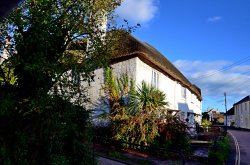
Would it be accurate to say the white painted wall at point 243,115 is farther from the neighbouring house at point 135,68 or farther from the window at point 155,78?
the window at point 155,78

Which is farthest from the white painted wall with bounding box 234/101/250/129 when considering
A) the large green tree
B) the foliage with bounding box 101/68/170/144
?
the large green tree

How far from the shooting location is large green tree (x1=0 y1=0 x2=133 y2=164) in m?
8.20

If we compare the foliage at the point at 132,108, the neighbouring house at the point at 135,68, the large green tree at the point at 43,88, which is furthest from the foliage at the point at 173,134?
the large green tree at the point at 43,88

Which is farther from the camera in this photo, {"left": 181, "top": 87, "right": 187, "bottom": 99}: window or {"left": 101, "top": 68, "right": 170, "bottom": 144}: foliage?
{"left": 181, "top": 87, "right": 187, "bottom": 99}: window

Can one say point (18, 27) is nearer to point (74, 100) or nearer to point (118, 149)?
point (74, 100)

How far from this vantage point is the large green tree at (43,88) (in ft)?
26.9

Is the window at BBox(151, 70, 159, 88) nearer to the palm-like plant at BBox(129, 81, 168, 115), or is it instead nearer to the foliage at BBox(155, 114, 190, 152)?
the palm-like plant at BBox(129, 81, 168, 115)

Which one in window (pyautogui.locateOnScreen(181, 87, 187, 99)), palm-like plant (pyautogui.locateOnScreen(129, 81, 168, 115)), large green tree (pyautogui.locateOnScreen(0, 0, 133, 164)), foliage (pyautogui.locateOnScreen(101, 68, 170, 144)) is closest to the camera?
large green tree (pyautogui.locateOnScreen(0, 0, 133, 164))

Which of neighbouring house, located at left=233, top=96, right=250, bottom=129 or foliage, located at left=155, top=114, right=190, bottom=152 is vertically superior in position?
A: neighbouring house, located at left=233, top=96, right=250, bottom=129

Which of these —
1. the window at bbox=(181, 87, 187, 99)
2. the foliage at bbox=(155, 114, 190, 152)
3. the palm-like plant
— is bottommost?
the foliage at bbox=(155, 114, 190, 152)

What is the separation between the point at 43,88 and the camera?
8.54 metres

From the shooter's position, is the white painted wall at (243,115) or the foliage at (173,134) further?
the white painted wall at (243,115)

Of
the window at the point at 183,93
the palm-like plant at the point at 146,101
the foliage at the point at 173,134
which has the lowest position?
the foliage at the point at 173,134

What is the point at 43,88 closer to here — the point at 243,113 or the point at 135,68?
the point at 135,68
